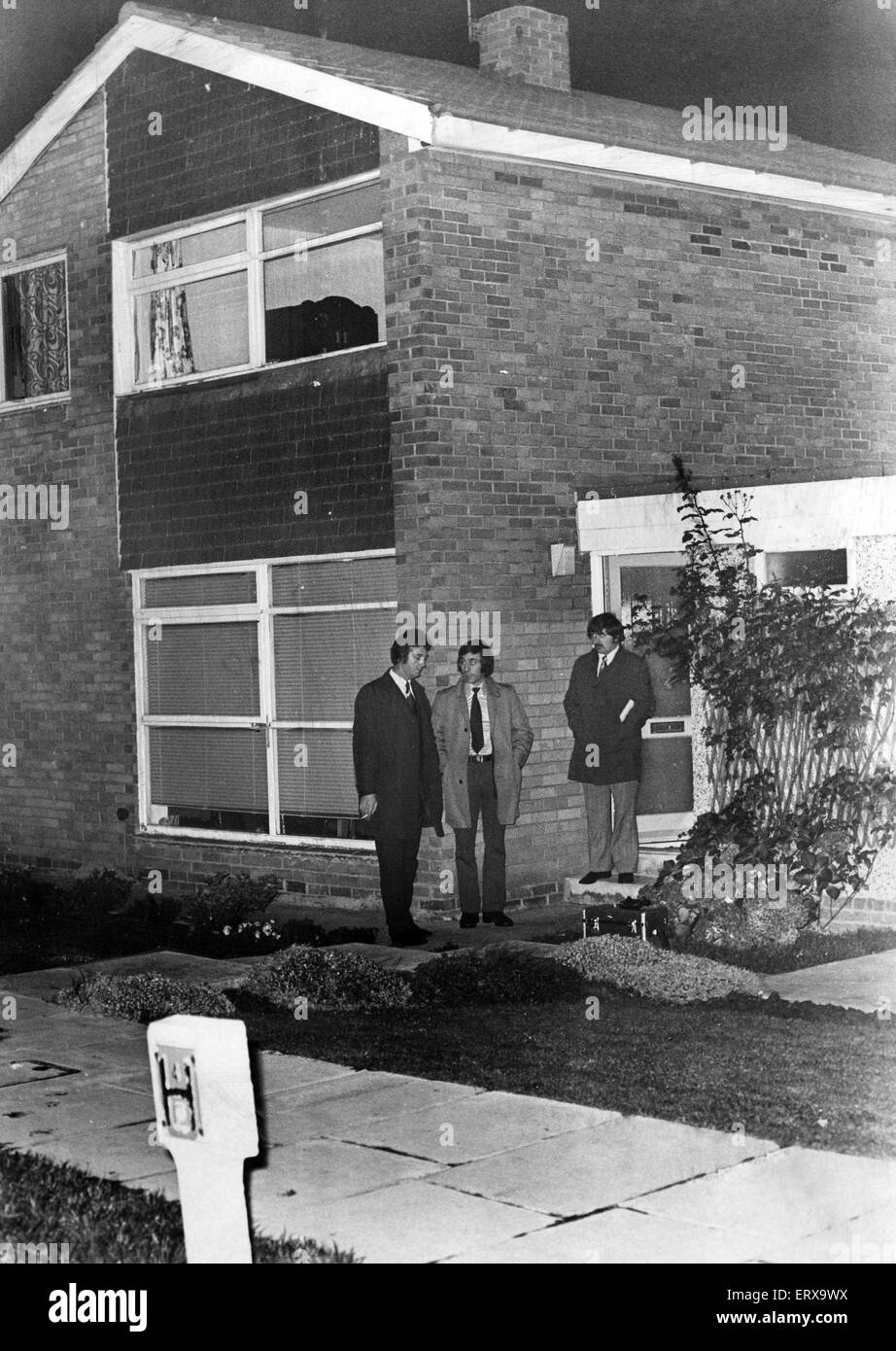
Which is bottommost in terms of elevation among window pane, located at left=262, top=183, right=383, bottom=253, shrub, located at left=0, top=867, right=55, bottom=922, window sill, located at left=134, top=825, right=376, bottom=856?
shrub, located at left=0, top=867, right=55, bottom=922

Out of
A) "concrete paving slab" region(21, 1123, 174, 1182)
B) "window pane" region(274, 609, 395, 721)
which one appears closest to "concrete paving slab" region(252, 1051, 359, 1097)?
"concrete paving slab" region(21, 1123, 174, 1182)

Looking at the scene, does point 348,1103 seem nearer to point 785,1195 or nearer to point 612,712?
point 785,1195

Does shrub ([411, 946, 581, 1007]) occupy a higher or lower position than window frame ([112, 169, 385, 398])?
lower

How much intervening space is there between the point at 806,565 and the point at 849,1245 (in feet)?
23.1

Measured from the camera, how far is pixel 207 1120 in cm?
416

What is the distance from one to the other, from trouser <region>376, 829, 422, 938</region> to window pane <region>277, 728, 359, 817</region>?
181 centimetres

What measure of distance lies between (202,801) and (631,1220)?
30.0 feet

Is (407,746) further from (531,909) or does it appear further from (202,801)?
(202,801)

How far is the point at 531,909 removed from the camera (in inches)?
488

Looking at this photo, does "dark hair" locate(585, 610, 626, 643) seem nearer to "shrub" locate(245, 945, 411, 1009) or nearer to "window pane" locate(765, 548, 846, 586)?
"window pane" locate(765, 548, 846, 586)

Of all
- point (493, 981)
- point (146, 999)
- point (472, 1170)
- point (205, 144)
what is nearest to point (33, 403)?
point (205, 144)

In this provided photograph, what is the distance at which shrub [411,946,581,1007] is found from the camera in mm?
9016

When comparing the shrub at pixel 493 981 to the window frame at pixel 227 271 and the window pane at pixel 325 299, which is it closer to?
the window frame at pixel 227 271

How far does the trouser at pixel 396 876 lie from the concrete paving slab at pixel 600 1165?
4.51 meters
